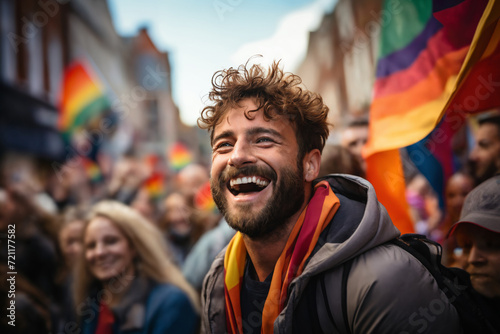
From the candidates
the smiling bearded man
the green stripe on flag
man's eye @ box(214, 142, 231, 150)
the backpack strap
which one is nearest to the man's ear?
the smiling bearded man

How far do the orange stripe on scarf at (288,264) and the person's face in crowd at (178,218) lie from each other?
2418 millimetres

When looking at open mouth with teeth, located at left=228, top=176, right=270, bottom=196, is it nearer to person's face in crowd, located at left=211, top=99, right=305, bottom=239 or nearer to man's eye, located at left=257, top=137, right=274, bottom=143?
person's face in crowd, located at left=211, top=99, right=305, bottom=239

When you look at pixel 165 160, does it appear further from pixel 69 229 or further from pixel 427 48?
pixel 427 48

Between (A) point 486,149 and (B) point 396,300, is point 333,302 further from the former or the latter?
(A) point 486,149

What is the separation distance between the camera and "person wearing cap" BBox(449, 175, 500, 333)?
63.8 inches

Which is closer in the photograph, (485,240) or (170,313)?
(485,240)

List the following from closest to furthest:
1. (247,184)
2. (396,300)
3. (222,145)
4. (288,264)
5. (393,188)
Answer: (396,300) → (288,264) → (247,184) → (222,145) → (393,188)

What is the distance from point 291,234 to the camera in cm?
160

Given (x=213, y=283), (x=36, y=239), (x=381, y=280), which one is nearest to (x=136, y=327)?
(x=213, y=283)

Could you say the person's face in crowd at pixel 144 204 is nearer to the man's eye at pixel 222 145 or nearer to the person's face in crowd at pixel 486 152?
the man's eye at pixel 222 145

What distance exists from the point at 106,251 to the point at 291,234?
1.75 meters

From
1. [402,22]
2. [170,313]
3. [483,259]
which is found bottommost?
[170,313]

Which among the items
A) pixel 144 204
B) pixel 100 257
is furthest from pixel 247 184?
pixel 144 204

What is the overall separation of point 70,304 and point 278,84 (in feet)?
9.69
